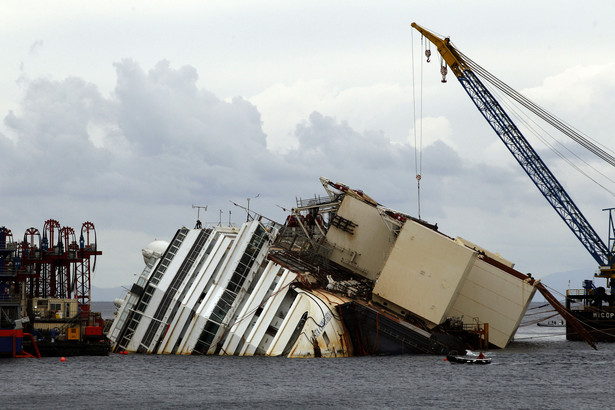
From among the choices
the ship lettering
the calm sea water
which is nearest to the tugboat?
the calm sea water

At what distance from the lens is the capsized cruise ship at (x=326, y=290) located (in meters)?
96.9

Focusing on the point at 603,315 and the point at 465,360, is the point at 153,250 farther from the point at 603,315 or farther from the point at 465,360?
the point at 603,315

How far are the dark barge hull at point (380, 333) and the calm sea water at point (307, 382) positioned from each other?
43.1 inches

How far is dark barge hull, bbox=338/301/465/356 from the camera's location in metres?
95.9

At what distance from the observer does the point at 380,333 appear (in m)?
97.2

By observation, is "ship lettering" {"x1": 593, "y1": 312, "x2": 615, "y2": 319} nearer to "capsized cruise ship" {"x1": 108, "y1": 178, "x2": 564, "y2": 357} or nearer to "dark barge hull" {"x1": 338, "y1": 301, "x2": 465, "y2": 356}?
"capsized cruise ship" {"x1": 108, "y1": 178, "x2": 564, "y2": 357}

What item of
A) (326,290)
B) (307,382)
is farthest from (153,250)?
(307,382)

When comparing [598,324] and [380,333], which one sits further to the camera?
[598,324]

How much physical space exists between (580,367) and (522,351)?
16.5m

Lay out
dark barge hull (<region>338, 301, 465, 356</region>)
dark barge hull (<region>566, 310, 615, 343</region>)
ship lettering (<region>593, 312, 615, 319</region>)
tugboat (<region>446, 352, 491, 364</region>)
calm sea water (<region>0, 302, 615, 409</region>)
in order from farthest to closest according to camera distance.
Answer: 1. ship lettering (<region>593, 312, 615, 319</region>)
2. dark barge hull (<region>566, 310, 615, 343</region>)
3. tugboat (<region>446, 352, 491, 364</region>)
4. dark barge hull (<region>338, 301, 465, 356</region>)
5. calm sea water (<region>0, 302, 615, 409</region>)

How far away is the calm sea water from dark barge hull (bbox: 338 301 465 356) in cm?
109

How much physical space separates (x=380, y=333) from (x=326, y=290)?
7.17 metres

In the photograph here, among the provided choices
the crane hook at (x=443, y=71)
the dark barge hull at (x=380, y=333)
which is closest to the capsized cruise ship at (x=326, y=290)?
the dark barge hull at (x=380, y=333)

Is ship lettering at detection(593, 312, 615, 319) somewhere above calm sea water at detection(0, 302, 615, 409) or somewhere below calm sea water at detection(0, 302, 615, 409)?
above
